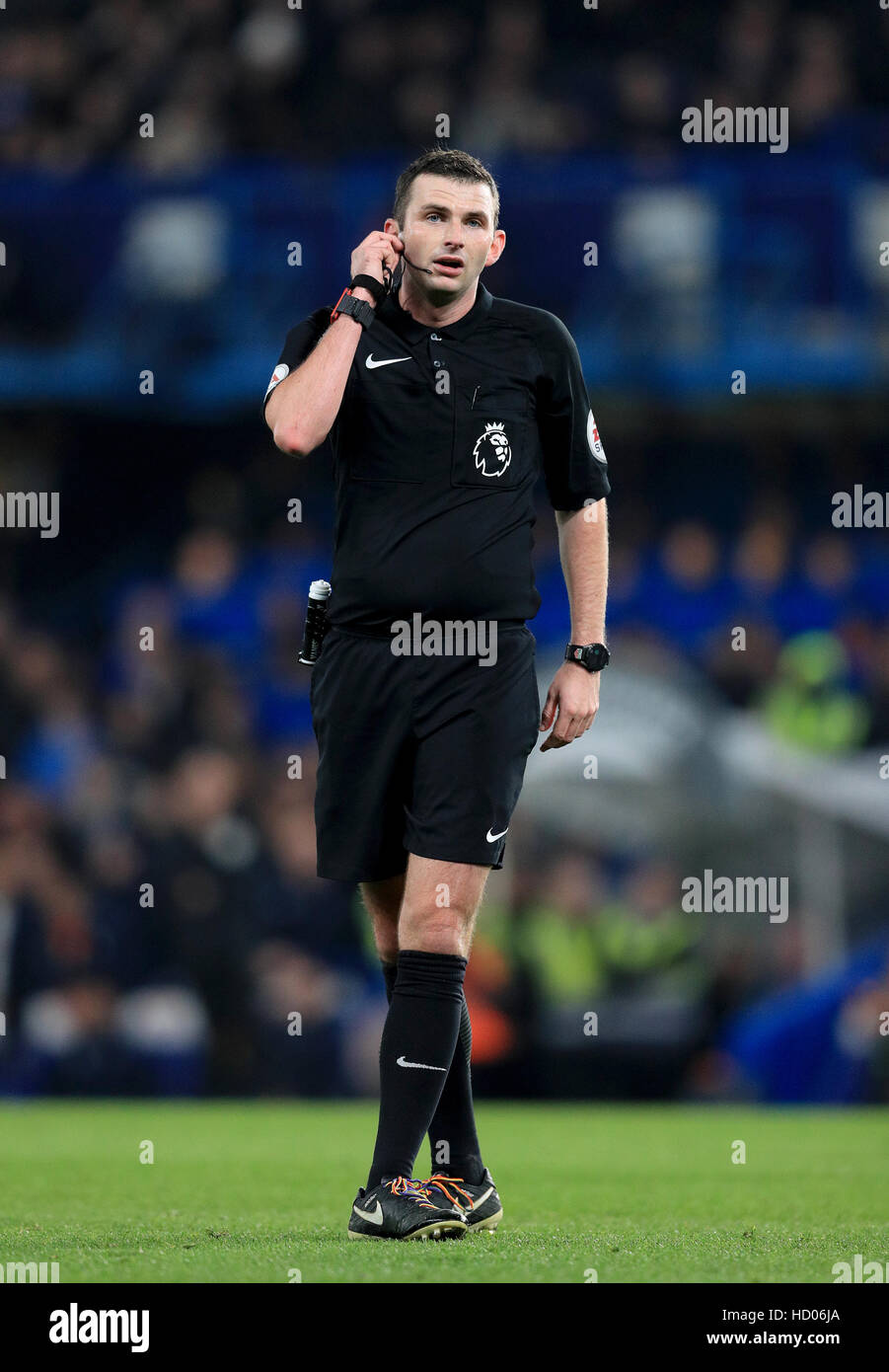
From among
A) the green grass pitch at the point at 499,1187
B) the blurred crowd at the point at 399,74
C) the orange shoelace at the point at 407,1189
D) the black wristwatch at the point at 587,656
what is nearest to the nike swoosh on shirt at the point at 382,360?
the black wristwatch at the point at 587,656

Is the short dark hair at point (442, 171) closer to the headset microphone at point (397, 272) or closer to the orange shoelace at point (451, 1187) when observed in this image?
the headset microphone at point (397, 272)

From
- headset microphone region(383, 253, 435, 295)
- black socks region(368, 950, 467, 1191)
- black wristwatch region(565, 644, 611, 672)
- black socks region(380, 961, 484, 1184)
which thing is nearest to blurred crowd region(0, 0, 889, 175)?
headset microphone region(383, 253, 435, 295)

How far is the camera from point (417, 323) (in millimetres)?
4016

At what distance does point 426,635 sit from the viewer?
3.86 meters

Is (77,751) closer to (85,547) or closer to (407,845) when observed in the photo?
(85,547)

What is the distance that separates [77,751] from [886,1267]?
8163 mm

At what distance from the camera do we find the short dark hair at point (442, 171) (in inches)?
153

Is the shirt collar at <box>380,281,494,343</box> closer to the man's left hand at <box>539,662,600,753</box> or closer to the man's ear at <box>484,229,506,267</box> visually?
the man's ear at <box>484,229,506,267</box>

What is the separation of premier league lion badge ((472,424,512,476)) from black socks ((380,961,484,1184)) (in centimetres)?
105

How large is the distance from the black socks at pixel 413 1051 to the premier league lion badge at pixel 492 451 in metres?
1.00

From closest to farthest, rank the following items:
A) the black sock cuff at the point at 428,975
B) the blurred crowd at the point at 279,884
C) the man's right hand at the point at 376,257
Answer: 1. the black sock cuff at the point at 428,975
2. the man's right hand at the point at 376,257
3. the blurred crowd at the point at 279,884

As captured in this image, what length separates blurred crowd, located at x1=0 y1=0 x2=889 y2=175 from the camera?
41.2ft

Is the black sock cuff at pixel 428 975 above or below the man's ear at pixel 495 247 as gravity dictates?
below

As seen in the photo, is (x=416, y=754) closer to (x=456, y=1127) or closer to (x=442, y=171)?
(x=456, y=1127)
